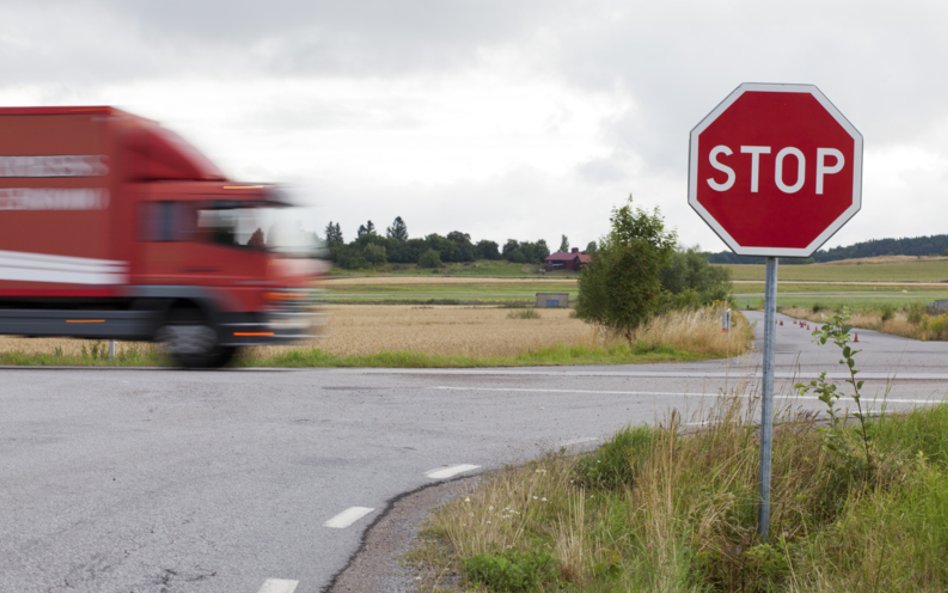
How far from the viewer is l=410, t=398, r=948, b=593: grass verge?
581cm

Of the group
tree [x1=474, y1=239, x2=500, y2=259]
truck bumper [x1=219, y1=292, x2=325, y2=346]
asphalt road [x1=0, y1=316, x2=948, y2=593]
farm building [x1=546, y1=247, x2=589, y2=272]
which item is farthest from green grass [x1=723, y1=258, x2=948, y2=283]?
truck bumper [x1=219, y1=292, x2=325, y2=346]

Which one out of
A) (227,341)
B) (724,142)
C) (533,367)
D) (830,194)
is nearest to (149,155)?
(227,341)

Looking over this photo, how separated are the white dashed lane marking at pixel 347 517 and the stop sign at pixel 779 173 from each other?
360cm

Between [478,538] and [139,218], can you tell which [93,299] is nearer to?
[139,218]

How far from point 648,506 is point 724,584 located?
0.69 m

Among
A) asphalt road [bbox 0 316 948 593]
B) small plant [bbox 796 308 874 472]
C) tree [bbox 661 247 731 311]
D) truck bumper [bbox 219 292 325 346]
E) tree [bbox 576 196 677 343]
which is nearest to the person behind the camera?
truck bumper [bbox 219 292 325 346]

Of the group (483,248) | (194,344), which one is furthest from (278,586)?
(483,248)

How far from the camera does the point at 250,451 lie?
10.1 m

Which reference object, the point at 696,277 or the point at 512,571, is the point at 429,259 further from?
the point at 696,277

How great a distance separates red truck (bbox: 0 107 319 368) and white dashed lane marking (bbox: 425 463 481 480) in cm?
348

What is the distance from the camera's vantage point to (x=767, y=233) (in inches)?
192

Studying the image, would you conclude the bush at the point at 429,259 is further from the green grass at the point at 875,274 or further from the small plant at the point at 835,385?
the green grass at the point at 875,274

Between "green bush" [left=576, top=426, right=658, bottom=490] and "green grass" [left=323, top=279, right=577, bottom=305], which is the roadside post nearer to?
"green bush" [left=576, top=426, right=658, bottom=490]

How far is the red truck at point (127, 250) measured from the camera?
16.5 feet
